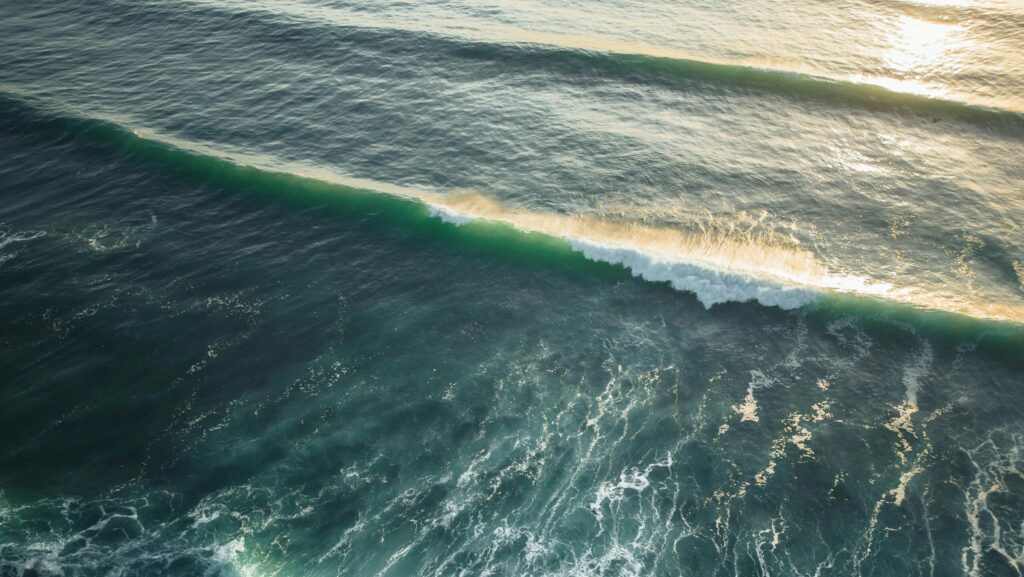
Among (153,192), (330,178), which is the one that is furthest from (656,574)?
(153,192)

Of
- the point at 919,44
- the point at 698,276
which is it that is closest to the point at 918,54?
the point at 919,44

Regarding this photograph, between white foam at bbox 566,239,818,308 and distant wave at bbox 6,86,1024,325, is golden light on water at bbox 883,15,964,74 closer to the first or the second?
distant wave at bbox 6,86,1024,325

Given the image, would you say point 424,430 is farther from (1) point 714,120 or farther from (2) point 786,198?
(1) point 714,120

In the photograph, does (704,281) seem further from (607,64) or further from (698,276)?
(607,64)

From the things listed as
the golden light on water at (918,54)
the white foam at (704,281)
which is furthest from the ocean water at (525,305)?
the golden light on water at (918,54)

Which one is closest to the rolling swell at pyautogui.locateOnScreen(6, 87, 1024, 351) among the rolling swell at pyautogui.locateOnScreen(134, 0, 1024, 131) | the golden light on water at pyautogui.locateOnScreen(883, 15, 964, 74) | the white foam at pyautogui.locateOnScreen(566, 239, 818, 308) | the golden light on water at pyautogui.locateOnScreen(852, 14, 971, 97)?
the white foam at pyautogui.locateOnScreen(566, 239, 818, 308)

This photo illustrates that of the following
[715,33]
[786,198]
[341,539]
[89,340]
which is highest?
[715,33]

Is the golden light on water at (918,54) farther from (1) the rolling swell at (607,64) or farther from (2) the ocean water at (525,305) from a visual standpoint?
(1) the rolling swell at (607,64)
